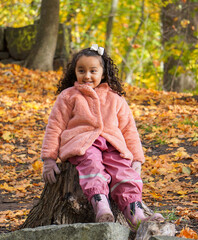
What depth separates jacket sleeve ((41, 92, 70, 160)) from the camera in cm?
312

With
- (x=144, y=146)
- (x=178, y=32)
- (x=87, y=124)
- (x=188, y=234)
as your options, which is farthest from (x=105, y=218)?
(x=178, y=32)

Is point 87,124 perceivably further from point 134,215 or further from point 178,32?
point 178,32

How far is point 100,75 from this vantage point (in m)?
3.39

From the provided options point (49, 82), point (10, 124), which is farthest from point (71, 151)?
point (49, 82)

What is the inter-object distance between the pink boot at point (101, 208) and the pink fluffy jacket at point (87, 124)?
0.39 meters

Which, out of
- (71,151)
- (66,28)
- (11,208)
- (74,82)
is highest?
(66,28)

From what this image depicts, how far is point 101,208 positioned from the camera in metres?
2.65

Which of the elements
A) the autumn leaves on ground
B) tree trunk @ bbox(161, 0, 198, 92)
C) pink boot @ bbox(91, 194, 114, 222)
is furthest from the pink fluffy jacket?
tree trunk @ bbox(161, 0, 198, 92)

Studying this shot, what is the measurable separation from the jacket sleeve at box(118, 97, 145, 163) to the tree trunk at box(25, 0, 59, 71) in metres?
8.71

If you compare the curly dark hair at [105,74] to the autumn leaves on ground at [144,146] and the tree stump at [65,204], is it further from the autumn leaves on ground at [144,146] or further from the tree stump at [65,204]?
the autumn leaves on ground at [144,146]

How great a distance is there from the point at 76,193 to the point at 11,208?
67.4 inches

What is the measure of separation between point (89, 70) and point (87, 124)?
50 centimetres

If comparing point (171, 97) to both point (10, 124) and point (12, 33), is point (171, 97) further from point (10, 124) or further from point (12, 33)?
point (12, 33)

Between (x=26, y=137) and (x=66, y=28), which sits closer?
(x=26, y=137)
